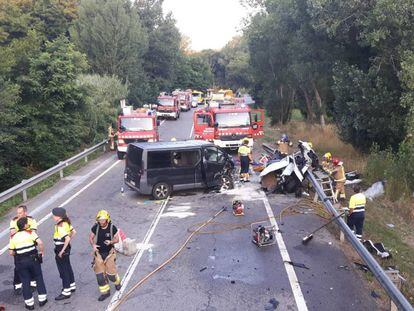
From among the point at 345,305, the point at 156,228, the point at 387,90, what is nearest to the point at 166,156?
the point at 156,228

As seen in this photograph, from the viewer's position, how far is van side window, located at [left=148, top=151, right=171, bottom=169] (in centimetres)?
1430

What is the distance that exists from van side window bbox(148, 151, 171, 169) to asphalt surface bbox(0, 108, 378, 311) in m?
1.17

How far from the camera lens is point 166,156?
571 inches

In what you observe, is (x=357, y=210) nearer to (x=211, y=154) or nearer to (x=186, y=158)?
(x=211, y=154)

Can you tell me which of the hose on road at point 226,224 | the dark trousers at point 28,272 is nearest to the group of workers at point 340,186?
the hose on road at point 226,224

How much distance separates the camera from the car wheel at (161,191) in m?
14.4

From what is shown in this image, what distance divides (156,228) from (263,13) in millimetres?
29650

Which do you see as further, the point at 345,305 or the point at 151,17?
the point at 151,17

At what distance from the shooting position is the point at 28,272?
7.51 m

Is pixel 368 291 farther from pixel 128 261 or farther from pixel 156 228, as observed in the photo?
pixel 156 228

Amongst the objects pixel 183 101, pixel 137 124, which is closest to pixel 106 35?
pixel 183 101

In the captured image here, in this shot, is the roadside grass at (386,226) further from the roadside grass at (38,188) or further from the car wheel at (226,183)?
the roadside grass at (38,188)

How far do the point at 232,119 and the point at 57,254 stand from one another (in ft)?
53.6

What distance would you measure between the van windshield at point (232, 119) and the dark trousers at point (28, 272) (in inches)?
636
